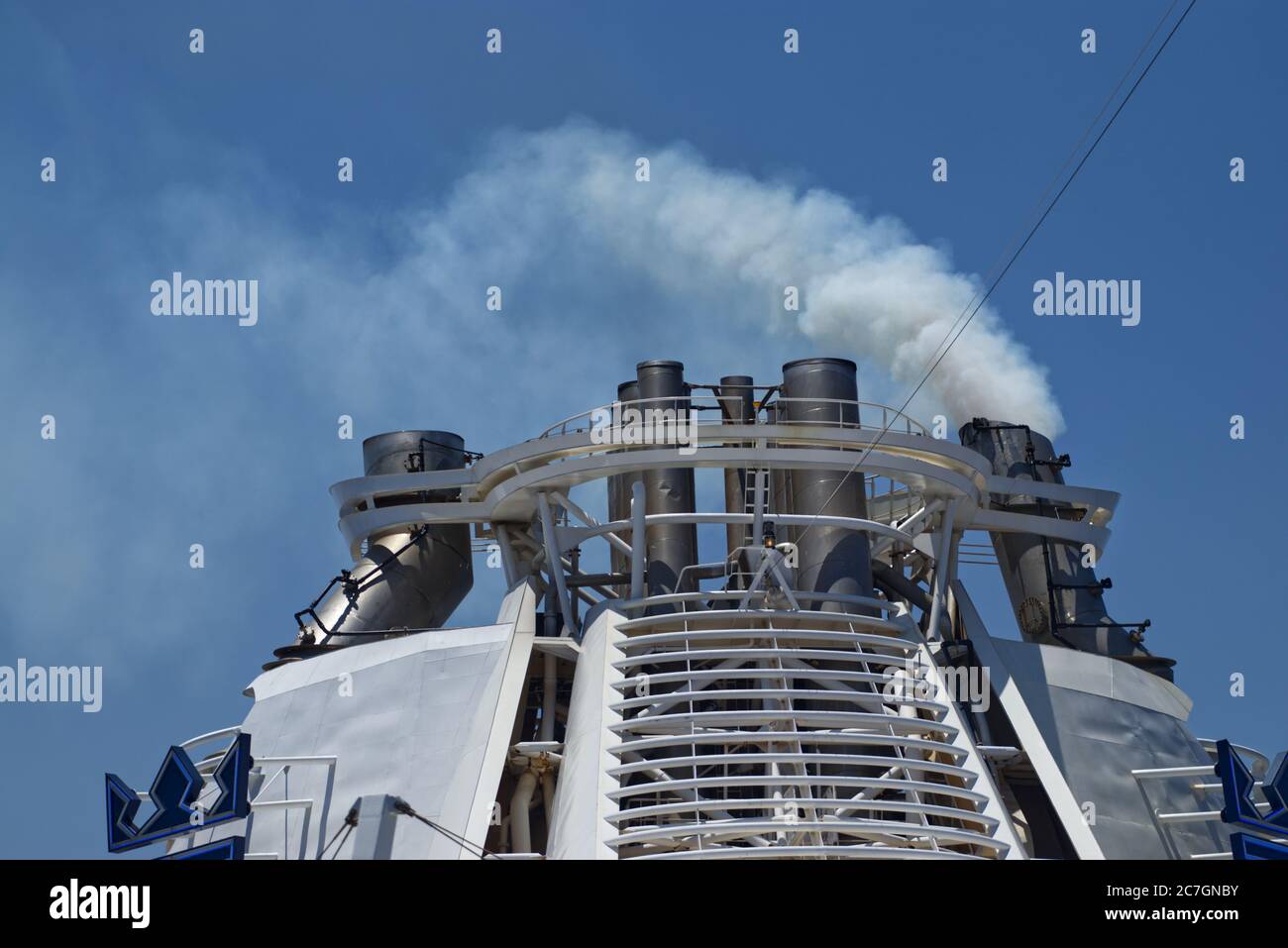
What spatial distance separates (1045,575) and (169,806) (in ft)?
65.9

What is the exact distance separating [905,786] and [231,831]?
1079cm

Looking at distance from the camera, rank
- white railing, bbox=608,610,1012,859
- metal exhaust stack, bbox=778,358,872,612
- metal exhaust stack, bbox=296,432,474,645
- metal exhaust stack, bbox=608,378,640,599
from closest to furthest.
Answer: white railing, bbox=608,610,1012,859
metal exhaust stack, bbox=778,358,872,612
metal exhaust stack, bbox=608,378,640,599
metal exhaust stack, bbox=296,432,474,645

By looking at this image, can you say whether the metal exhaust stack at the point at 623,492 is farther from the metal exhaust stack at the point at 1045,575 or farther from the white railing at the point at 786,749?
the metal exhaust stack at the point at 1045,575

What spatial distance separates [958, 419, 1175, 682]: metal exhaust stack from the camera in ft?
117

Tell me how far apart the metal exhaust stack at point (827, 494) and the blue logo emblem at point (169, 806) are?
35.4 ft

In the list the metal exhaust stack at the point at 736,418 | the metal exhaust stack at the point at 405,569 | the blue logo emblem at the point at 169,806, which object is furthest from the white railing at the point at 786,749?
the metal exhaust stack at the point at 405,569

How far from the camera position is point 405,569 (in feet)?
118

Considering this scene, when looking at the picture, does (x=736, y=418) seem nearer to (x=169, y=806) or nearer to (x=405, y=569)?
(x=405, y=569)

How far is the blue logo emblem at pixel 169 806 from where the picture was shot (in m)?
23.4

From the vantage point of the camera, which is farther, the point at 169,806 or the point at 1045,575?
the point at 1045,575

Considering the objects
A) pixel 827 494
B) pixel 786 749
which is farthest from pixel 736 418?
pixel 786 749

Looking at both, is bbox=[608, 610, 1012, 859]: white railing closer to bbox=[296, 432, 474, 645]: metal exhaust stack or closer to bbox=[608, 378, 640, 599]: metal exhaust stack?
bbox=[608, 378, 640, 599]: metal exhaust stack

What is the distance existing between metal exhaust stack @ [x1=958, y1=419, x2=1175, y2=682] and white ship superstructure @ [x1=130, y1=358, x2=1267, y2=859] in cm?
301

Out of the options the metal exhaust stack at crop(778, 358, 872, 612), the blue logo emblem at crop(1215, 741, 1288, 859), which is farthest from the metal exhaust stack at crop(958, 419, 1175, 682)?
the blue logo emblem at crop(1215, 741, 1288, 859)
